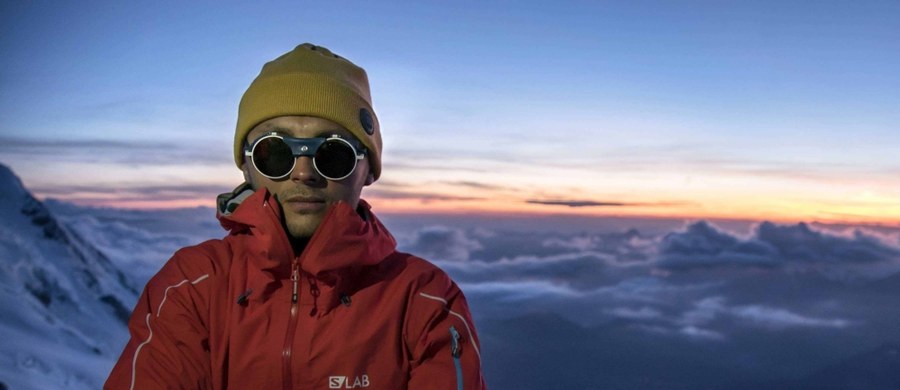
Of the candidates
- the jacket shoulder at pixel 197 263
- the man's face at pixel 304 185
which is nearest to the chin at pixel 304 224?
the man's face at pixel 304 185

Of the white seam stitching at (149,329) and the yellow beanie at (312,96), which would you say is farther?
the yellow beanie at (312,96)

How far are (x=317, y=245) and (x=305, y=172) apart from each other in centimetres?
36

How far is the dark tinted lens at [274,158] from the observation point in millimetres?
2965

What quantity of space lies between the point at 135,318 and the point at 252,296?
0.48 m

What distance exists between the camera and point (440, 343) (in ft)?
9.34

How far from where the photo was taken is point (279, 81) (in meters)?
3.14

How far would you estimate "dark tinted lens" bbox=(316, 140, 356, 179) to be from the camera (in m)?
2.98

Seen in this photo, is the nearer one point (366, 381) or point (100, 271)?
point (366, 381)

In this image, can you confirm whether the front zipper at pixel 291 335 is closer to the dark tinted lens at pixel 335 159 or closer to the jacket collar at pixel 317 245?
the jacket collar at pixel 317 245

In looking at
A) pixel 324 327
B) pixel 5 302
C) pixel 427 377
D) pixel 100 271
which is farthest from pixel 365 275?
pixel 100 271

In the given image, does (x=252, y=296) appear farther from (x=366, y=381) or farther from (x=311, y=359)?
(x=366, y=381)

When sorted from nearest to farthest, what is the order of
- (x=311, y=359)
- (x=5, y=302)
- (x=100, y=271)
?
1. (x=311, y=359)
2. (x=5, y=302)
3. (x=100, y=271)

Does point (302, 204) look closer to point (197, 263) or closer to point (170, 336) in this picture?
point (197, 263)

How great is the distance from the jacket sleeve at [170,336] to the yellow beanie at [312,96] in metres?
0.67
